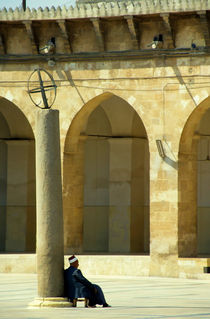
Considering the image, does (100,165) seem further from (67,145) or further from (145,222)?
(67,145)

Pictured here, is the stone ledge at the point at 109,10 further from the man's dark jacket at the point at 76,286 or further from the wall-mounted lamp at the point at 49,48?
the man's dark jacket at the point at 76,286

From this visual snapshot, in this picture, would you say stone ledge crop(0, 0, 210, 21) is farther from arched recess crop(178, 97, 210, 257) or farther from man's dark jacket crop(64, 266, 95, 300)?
man's dark jacket crop(64, 266, 95, 300)

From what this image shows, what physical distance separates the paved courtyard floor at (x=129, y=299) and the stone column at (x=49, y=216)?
1.42 ft

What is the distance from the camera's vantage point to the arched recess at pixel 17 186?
80.2 feet

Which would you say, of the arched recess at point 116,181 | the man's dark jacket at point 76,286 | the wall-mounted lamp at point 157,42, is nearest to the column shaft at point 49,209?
the man's dark jacket at point 76,286

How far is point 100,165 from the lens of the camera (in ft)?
83.2

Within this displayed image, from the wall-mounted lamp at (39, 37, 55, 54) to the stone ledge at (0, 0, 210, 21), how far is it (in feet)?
1.92

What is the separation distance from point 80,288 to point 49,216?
1212 millimetres

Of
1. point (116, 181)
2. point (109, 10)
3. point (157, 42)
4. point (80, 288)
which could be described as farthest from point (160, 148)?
point (80, 288)

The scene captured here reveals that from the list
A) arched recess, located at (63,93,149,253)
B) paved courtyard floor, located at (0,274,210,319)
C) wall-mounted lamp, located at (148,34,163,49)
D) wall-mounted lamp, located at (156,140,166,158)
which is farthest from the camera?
arched recess, located at (63,93,149,253)

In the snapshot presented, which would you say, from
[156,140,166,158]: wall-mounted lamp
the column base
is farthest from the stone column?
[156,140,166,158]: wall-mounted lamp

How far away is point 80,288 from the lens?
43.2 ft

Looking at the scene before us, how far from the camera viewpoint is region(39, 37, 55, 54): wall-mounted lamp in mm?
21156

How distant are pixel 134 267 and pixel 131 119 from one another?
5448 millimetres
